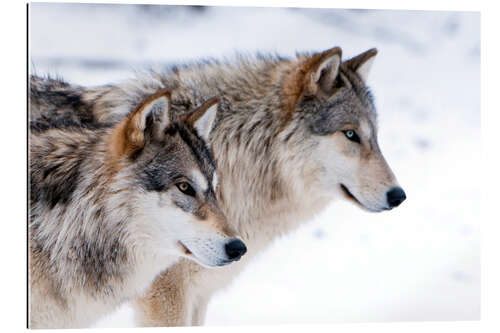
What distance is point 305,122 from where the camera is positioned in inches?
143

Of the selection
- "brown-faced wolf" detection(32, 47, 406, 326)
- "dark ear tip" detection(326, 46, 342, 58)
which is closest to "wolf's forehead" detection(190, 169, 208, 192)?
"brown-faced wolf" detection(32, 47, 406, 326)

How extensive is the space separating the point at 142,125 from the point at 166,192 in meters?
0.30

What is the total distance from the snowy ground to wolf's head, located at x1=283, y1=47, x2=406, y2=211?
0.88ft

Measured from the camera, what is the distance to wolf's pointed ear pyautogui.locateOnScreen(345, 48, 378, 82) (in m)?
3.78

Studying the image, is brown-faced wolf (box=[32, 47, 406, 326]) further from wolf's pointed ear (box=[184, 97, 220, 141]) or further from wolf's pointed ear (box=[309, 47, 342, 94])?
wolf's pointed ear (box=[184, 97, 220, 141])

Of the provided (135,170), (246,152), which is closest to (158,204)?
(135,170)

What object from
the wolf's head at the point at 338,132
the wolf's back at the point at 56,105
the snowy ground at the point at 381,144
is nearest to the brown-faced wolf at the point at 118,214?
the wolf's back at the point at 56,105

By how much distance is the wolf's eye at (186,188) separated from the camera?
3057 mm

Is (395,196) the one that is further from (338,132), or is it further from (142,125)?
(142,125)

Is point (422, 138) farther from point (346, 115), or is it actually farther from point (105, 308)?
point (105, 308)

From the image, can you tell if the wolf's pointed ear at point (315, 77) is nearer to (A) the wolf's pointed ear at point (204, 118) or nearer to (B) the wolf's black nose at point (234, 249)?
(A) the wolf's pointed ear at point (204, 118)

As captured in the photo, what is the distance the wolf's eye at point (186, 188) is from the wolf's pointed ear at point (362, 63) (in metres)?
1.19
